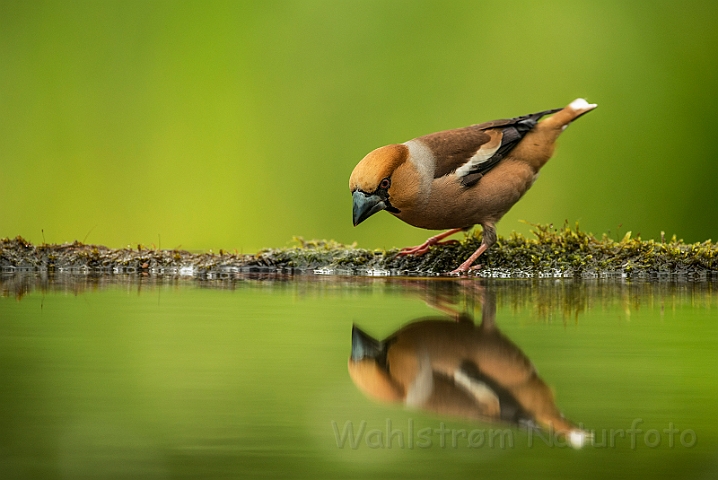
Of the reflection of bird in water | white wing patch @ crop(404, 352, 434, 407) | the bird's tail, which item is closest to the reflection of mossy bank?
the bird's tail

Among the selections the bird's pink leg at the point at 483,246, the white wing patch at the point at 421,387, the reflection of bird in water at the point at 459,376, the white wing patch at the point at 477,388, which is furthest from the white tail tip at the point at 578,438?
the bird's pink leg at the point at 483,246

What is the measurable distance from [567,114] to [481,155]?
1189 mm

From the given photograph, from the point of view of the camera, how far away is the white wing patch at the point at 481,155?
19.4 feet

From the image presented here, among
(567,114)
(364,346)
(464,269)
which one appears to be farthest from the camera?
(567,114)

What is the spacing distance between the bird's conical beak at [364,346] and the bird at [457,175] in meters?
2.51

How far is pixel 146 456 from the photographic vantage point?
1.48 metres

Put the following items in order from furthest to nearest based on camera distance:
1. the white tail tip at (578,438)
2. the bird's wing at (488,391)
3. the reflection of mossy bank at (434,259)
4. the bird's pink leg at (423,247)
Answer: the bird's pink leg at (423,247) < the reflection of mossy bank at (434,259) < the bird's wing at (488,391) < the white tail tip at (578,438)

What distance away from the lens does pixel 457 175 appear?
5867mm

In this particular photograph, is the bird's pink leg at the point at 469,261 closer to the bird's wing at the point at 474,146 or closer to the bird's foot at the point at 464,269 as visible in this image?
the bird's foot at the point at 464,269

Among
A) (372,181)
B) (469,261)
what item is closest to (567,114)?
(469,261)

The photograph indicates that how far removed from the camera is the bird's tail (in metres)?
6.77

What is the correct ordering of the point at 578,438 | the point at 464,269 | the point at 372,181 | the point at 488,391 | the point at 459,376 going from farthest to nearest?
the point at 464,269
the point at 372,181
the point at 459,376
the point at 488,391
the point at 578,438

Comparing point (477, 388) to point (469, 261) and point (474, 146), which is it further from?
point (474, 146)

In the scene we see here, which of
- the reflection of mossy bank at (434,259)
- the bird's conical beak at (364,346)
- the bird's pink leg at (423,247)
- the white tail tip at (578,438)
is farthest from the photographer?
the bird's pink leg at (423,247)
